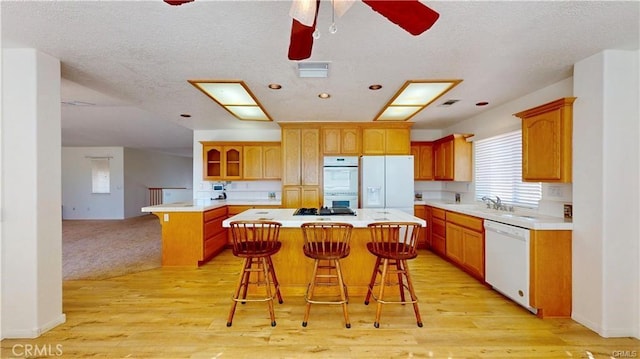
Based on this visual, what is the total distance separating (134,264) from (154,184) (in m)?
7.21

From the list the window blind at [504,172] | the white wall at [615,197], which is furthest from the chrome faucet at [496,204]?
the white wall at [615,197]

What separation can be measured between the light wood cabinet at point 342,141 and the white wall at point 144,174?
7.45 metres

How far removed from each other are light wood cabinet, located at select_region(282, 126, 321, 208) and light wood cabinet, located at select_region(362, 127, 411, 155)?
857 mm

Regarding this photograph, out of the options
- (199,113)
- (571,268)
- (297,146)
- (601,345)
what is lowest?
(601,345)

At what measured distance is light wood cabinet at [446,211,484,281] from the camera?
11.0 ft

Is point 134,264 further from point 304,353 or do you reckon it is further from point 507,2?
point 507,2

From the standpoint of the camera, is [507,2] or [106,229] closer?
[507,2]

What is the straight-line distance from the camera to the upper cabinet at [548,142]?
2.55m

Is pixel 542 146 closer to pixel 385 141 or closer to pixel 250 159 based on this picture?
pixel 385 141

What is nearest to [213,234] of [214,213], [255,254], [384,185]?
[214,213]

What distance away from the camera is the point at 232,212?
521 cm

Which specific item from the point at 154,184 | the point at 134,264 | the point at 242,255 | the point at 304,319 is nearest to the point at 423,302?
the point at 304,319

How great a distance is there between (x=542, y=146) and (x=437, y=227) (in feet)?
7.15

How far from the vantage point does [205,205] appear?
4562 mm
